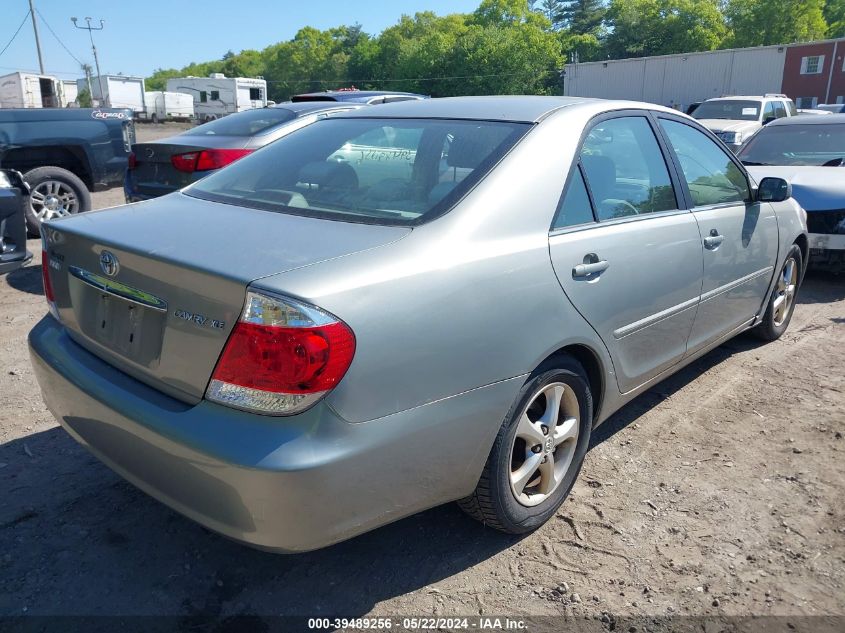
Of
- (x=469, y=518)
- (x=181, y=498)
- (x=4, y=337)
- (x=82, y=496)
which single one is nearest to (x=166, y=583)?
(x=181, y=498)

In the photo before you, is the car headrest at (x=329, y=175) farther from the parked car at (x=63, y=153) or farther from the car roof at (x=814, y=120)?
the car roof at (x=814, y=120)

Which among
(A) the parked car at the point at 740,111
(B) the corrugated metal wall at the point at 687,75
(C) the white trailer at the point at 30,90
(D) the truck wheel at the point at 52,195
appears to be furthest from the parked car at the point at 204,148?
(B) the corrugated metal wall at the point at 687,75

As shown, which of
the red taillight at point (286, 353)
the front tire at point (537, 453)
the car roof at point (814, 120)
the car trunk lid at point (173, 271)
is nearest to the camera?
the red taillight at point (286, 353)

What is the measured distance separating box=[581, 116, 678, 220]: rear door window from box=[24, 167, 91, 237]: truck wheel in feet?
20.9

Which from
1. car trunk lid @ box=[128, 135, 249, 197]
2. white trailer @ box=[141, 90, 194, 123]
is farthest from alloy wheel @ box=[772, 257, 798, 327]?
white trailer @ box=[141, 90, 194, 123]

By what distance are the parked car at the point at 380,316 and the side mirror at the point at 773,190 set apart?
2.99ft

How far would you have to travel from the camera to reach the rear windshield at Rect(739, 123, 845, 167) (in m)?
7.52

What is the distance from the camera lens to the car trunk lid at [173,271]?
6.62ft

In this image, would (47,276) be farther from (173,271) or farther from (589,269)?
(589,269)

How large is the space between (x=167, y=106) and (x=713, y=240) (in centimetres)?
5604

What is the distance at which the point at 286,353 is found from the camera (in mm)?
1887

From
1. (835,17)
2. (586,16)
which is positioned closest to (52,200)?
(835,17)

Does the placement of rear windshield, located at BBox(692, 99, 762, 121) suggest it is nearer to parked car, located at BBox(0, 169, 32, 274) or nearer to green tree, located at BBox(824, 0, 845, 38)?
parked car, located at BBox(0, 169, 32, 274)

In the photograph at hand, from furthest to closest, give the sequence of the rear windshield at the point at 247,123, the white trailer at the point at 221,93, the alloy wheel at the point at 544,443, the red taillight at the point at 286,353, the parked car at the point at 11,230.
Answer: the white trailer at the point at 221,93, the rear windshield at the point at 247,123, the parked car at the point at 11,230, the alloy wheel at the point at 544,443, the red taillight at the point at 286,353
